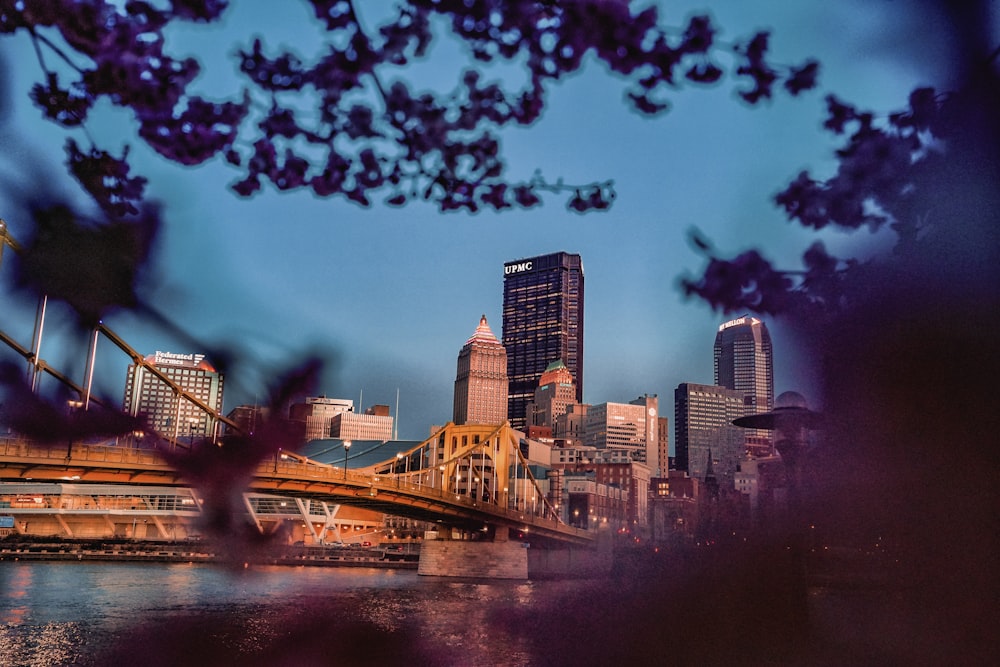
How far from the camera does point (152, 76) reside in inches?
184

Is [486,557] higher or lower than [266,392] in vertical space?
lower

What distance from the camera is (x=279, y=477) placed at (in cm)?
3444

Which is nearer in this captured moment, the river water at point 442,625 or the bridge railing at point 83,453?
the river water at point 442,625

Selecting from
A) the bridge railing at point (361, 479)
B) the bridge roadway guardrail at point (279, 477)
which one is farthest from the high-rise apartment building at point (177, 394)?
the bridge railing at point (361, 479)

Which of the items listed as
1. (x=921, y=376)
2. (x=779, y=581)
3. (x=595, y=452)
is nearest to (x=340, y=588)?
(x=779, y=581)

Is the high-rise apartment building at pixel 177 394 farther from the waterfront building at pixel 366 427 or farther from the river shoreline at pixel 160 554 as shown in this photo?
the waterfront building at pixel 366 427

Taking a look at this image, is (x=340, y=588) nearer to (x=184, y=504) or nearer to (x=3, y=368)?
(x=3, y=368)

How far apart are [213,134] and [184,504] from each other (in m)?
93.4

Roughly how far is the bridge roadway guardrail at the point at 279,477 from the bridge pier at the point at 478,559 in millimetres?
2160

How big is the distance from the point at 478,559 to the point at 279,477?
87.9ft

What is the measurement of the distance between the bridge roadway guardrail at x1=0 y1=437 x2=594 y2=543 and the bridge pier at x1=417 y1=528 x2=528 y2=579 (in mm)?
2160

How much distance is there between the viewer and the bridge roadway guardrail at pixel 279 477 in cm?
2408

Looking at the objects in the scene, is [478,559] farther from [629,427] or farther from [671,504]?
[629,427]

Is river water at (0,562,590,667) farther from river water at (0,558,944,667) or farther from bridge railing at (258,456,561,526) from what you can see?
bridge railing at (258,456,561,526)
